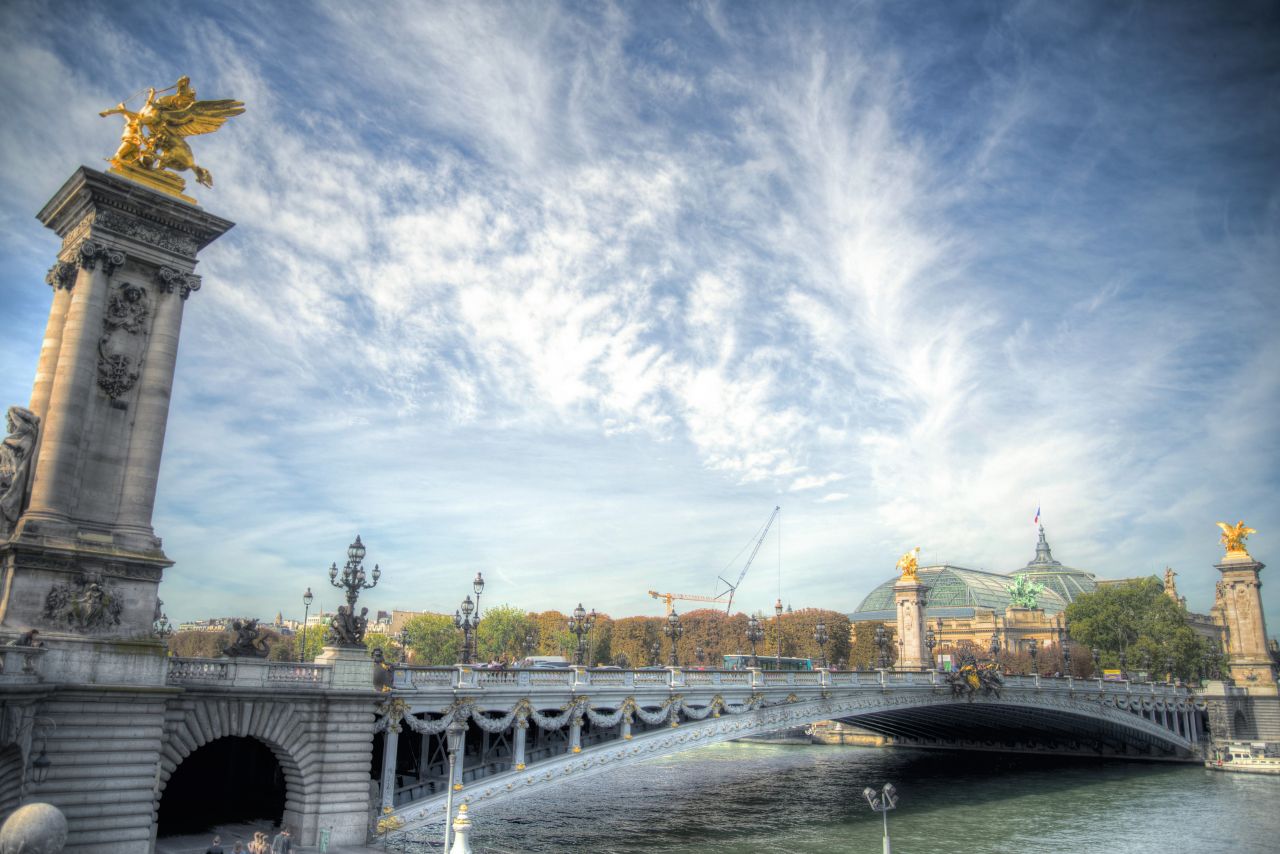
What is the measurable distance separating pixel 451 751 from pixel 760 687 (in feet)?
57.8

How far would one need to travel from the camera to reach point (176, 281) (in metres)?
28.1

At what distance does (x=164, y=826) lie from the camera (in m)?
31.0

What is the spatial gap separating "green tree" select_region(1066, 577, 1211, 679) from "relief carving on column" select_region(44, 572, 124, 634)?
9666cm

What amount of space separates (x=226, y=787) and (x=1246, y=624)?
9336cm

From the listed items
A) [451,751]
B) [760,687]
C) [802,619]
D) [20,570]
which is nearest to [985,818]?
[760,687]

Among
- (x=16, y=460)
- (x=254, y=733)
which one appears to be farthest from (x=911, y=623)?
(x=16, y=460)

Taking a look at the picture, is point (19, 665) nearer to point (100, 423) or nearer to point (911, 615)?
point (100, 423)

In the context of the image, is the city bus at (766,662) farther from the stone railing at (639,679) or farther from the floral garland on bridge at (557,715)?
the floral garland on bridge at (557,715)

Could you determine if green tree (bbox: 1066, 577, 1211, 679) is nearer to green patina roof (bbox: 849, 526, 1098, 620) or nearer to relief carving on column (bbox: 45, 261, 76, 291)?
green patina roof (bbox: 849, 526, 1098, 620)

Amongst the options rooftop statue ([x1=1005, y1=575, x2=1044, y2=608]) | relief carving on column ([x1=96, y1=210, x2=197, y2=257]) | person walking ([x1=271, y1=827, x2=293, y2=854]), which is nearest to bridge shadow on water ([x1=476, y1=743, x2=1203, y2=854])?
person walking ([x1=271, y1=827, x2=293, y2=854])

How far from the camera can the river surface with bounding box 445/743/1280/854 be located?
135 ft

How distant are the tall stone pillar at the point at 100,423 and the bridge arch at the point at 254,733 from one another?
2158 mm

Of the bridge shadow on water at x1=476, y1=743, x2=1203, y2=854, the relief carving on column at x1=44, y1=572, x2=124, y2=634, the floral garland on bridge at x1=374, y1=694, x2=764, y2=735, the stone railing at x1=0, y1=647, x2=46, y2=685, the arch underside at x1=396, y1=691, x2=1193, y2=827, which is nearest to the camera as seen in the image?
the stone railing at x1=0, y1=647, x2=46, y2=685

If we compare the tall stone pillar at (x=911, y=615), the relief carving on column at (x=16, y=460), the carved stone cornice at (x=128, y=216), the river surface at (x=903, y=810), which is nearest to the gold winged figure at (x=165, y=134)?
the carved stone cornice at (x=128, y=216)
